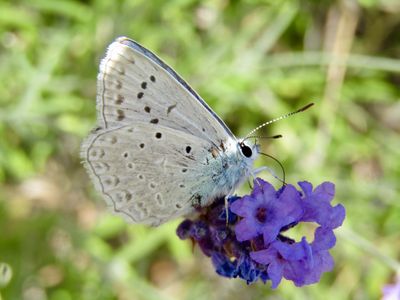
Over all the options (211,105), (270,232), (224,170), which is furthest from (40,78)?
(270,232)

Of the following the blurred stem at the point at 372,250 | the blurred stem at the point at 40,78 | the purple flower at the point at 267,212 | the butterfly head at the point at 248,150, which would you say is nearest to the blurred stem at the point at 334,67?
the blurred stem at the point at 372,250

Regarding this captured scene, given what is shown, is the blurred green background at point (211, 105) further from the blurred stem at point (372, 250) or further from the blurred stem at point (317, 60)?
the blurred stem at point (372, 250)

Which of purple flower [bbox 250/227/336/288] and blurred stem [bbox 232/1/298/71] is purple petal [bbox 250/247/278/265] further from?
blurred stem [bbox 232/1/298/71]

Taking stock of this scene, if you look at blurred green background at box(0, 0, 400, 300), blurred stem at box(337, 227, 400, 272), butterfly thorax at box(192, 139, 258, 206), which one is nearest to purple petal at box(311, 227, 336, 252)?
butterfly thorax at box(192, 139, 258, 206)

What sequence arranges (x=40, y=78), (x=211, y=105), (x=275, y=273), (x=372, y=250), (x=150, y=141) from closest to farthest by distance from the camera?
(x=275, y=273), (x=150, y=141), (x=372, y=250), (x=40, y=78), (x=211, y=105)

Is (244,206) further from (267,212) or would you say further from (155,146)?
(155,146)
